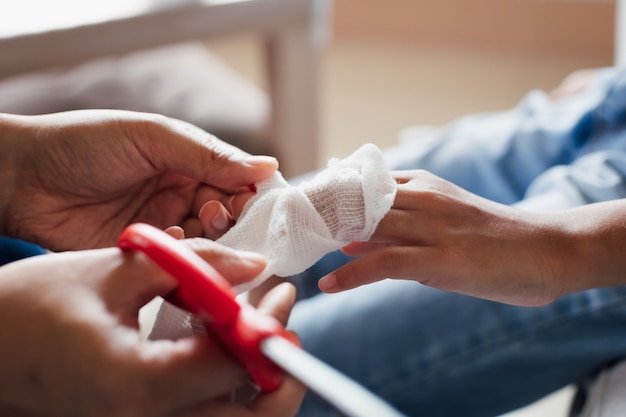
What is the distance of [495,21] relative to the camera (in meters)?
1.92

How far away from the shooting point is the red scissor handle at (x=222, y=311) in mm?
372

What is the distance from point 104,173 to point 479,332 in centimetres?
34

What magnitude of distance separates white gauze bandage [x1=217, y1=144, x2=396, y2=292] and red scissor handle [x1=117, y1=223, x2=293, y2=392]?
9 centimetres

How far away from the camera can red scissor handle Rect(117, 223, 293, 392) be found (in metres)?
0.37

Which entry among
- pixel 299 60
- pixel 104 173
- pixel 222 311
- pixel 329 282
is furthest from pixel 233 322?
pixel 299 60

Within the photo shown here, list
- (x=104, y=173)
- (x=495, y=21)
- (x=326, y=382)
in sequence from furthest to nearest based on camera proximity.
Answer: (x=495, y=21) < (x=104, y=173) < (x=326, y=382)

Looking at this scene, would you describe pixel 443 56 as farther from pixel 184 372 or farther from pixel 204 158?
pixel 184 372

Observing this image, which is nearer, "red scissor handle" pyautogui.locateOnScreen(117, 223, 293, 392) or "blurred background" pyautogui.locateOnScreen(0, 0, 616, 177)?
"red scissor handle" pyautogui.locateOnScreen(117, 223, 293, 392)

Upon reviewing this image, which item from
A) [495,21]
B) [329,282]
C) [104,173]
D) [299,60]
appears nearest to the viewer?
[329,282]

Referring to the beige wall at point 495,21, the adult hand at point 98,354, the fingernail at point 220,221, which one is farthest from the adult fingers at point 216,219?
the beige wall at point 495,21

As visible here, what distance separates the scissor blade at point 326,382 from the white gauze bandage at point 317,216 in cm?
11

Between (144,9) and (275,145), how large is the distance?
361mm

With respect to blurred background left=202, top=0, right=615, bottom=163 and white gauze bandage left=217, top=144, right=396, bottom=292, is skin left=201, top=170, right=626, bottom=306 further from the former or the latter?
blurred background left=202, top=0, right=615, bottom=163

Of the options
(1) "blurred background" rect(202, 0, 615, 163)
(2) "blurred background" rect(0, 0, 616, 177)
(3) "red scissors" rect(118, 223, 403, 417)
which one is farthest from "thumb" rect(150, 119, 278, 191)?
(1) "blurred background" rect(202, 0, 615, 163)
